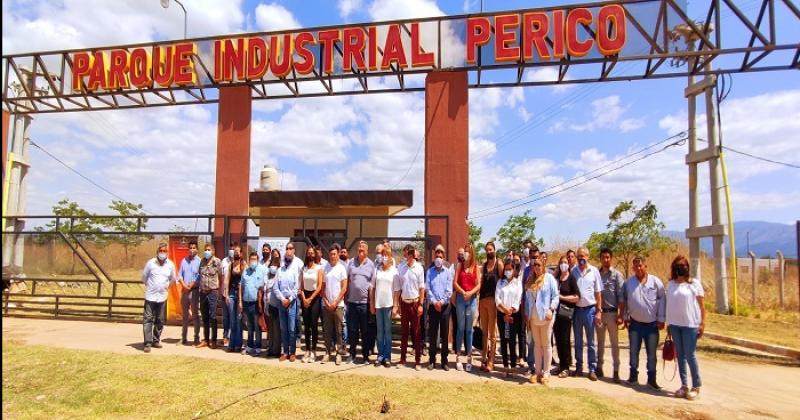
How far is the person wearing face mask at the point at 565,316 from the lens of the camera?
7406 mm

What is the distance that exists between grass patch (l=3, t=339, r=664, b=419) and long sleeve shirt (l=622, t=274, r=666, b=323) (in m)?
1.48

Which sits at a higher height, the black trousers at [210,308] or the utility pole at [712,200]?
the utility pole at [712,200]

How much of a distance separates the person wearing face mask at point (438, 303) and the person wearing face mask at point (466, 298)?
140mm

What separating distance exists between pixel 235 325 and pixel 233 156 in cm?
406

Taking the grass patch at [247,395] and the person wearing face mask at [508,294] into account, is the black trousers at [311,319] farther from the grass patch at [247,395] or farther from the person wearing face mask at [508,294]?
the person wearing face mask at [508,294]

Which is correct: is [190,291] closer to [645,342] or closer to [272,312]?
[272,312]

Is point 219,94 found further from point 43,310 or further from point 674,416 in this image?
point 674,416

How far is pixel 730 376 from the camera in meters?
8.16

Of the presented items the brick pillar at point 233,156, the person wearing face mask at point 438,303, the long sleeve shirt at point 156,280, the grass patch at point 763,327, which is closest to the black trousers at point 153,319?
the long sleeve shirt at point 156,280

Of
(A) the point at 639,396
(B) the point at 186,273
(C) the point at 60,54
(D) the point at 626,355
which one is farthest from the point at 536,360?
(C) the point at 60,54

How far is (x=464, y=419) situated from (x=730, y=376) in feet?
17.3

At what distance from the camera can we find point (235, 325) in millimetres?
8719

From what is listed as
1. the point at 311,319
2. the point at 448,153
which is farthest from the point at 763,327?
the point at 311,319

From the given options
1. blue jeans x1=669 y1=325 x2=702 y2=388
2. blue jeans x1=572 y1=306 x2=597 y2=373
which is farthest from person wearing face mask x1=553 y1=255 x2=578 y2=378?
blue jeans x1=669 y1=325 x2=702 y2=388
